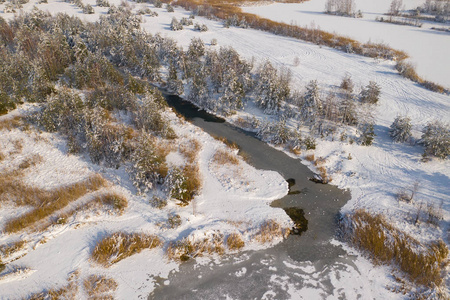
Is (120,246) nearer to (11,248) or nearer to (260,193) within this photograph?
(11,248)

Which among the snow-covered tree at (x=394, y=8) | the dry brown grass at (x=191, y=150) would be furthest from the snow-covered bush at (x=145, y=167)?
the snow-covered tree at (x=394, y=8)

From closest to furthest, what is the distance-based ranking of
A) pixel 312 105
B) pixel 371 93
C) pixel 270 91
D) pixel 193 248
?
pixel 193 248 → pixel 312 105 → pixel 270 91 → pixel 371 93

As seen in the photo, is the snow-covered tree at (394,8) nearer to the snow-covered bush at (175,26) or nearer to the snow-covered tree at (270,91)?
the snow-covered bush at (175,26)

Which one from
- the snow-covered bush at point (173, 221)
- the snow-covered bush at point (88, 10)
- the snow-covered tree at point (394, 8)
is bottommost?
the snow-covered bush at point (173, 221)

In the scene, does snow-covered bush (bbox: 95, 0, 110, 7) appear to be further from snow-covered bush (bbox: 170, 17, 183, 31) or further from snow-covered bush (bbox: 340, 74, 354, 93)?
snow-covered bush (bbox: 340, 74, 354, 93)

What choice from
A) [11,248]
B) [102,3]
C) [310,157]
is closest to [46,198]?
[11,248]

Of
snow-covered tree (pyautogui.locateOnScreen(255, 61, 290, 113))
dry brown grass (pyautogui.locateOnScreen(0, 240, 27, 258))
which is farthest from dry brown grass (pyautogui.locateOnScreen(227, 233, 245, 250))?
snow-covered tree (pyautogui.locateOnScreen(255, 61, 290, 113))
